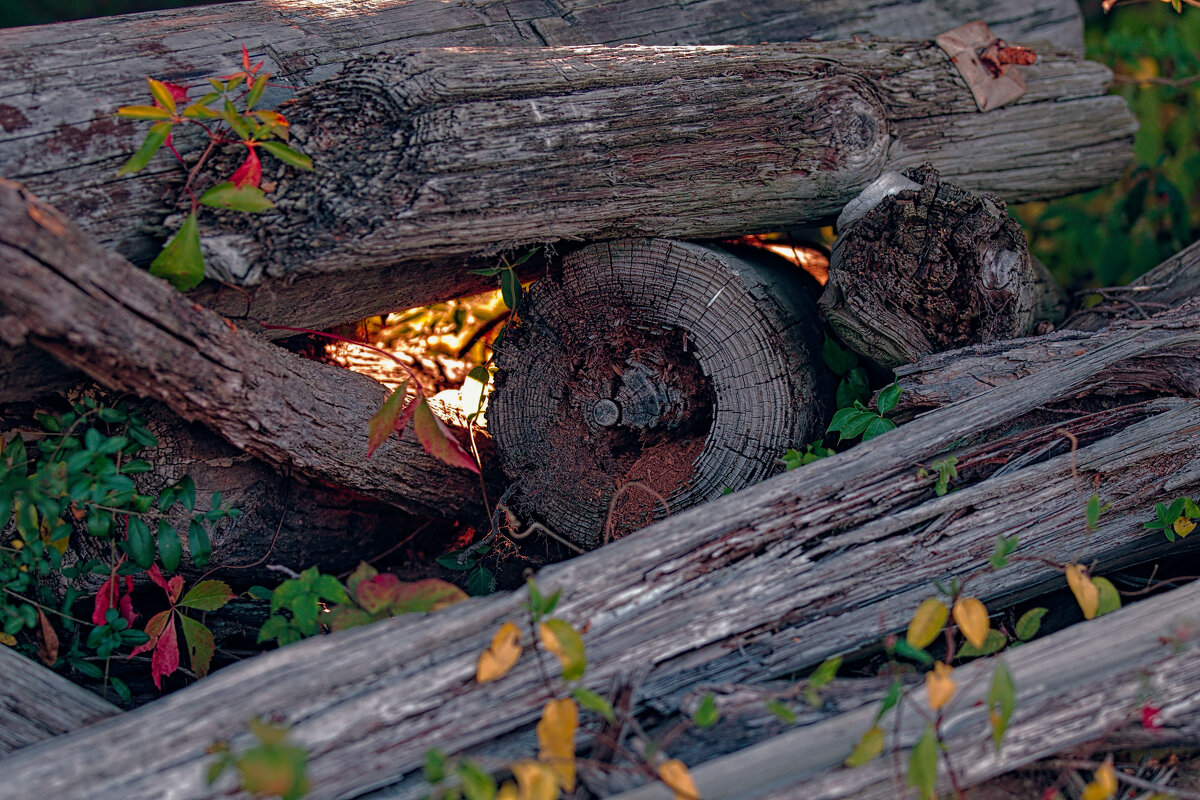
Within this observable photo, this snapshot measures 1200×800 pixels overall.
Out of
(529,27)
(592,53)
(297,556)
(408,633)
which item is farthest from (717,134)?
(297,556)

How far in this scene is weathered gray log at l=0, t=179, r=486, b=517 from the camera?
58.2 inches

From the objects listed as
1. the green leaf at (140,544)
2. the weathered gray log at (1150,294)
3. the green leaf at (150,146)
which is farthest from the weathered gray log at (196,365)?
the weathered gray log at (1150,294)

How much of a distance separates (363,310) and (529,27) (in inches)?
39.5

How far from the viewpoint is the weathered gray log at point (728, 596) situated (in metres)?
1.39

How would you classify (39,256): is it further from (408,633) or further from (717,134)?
(717,134)

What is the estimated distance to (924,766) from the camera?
1.23 meters

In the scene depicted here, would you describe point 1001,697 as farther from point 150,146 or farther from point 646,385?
point 150,146

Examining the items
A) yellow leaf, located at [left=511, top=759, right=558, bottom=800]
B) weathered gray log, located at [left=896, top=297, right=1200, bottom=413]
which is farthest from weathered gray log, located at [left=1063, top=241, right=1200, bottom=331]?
yellow leaf, located at [left=511, top=759, right=558, bottom=800]

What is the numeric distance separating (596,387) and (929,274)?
915mm

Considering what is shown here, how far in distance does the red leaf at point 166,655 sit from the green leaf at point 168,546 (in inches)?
5.3

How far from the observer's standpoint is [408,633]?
1.51m

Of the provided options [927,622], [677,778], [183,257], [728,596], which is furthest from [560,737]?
[183,257]

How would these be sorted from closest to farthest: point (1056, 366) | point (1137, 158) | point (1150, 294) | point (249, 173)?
point (249, 173), point (1056, 366), point (1150, 294), point (1137, 158)

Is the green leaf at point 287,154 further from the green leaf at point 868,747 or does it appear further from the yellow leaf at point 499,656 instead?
the green leaf at point 868,747
